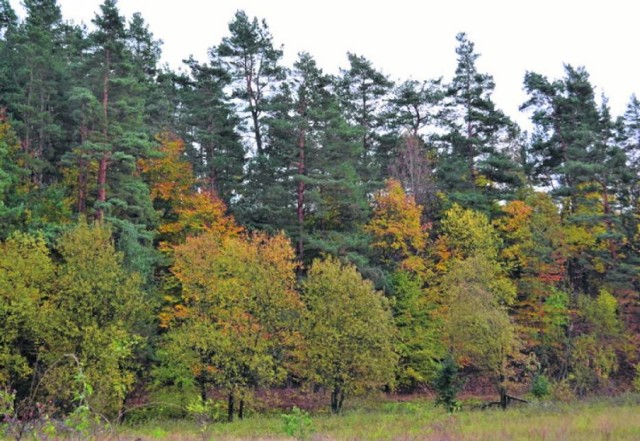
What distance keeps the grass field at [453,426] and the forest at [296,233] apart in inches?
98.2

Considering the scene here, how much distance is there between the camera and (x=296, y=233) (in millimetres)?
36594

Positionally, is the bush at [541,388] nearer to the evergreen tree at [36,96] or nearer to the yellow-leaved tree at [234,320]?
the yellow-leaved tree at [234,320]

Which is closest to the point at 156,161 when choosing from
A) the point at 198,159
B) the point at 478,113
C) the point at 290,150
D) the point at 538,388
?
the point at 198,159

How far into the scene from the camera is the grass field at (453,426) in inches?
593

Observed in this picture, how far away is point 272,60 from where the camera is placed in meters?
46.9

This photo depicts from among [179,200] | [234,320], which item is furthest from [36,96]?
[234,320]

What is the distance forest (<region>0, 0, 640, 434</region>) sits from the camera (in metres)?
26.7

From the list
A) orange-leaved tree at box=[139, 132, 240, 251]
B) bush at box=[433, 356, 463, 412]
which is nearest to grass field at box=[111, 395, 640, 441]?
bush at box=[433, 356, 463, 412]

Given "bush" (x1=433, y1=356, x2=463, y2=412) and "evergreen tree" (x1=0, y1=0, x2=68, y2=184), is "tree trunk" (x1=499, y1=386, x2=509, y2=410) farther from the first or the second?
"evergreen tree" (x1=0, y1=0, x2=68, y2=184)

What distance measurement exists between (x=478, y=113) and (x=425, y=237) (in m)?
12.1

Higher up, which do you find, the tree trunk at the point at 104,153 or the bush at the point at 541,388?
the tree trunk at the point at 104,153

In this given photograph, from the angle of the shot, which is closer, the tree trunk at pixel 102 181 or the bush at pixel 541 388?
the bush at pixel 541 388

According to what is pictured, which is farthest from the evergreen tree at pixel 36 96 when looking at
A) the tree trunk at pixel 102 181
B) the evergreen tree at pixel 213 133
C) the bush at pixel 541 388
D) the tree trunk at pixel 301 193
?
the bush at pixel 541 388

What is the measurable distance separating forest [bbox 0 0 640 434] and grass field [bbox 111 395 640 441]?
2.49m
